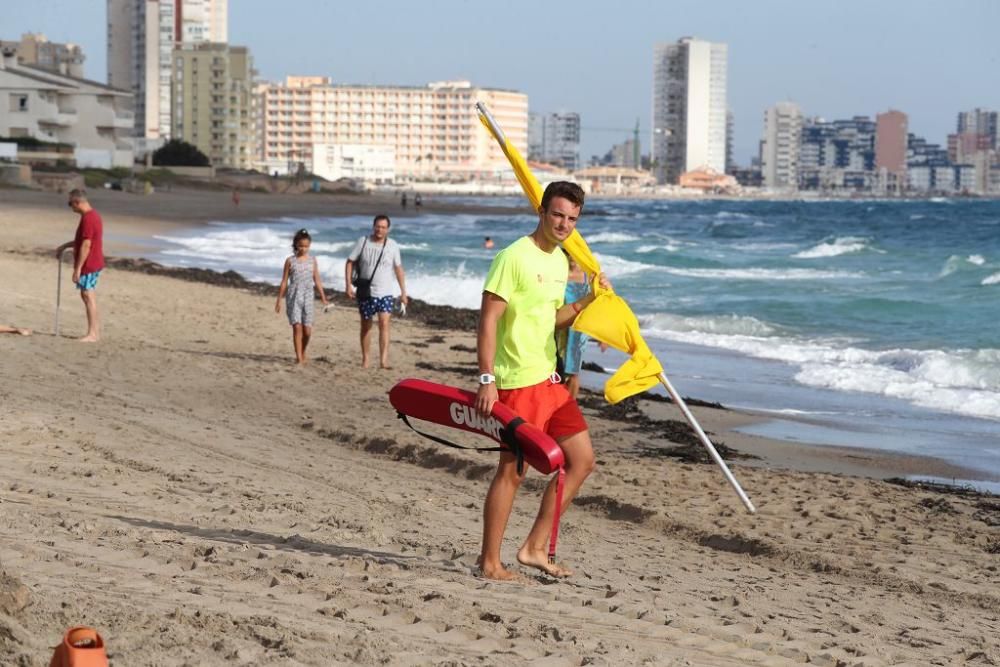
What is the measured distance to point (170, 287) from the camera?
788 inches

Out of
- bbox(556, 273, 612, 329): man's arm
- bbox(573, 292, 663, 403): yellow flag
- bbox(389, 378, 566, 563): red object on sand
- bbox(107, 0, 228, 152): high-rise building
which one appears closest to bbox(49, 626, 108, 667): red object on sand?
bbox(389, 378, 566, 563): red object on sand

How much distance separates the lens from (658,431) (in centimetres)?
1077

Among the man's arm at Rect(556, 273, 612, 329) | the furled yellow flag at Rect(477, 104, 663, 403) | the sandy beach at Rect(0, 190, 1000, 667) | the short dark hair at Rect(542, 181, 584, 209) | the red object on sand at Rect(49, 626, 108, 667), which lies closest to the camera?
the red object on sand at Rect(49, 626, 108, 667)

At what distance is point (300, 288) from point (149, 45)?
171887 millimetres

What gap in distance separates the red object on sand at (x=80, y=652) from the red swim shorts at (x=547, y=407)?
7.82ft

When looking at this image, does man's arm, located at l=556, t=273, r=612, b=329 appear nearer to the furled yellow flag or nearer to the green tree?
the furled yellow flag

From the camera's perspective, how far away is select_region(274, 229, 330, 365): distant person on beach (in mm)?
12500

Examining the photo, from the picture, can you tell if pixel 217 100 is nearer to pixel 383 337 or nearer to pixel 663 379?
pixel 383 337

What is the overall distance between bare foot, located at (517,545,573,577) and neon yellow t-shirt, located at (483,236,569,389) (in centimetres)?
76

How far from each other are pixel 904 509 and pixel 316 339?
8.44 m

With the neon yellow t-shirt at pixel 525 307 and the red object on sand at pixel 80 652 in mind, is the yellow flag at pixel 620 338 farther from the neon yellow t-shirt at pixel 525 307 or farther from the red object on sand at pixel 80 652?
the red object on sand at pixel 80 652

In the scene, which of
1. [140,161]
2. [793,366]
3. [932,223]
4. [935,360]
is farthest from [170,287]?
[140,161]

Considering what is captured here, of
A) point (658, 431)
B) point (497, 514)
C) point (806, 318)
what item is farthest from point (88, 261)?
point (806, 318)

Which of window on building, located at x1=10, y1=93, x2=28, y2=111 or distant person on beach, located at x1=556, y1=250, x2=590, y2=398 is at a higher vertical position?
window on building, located at x1=10, y1=93, x2=28, y2=111
